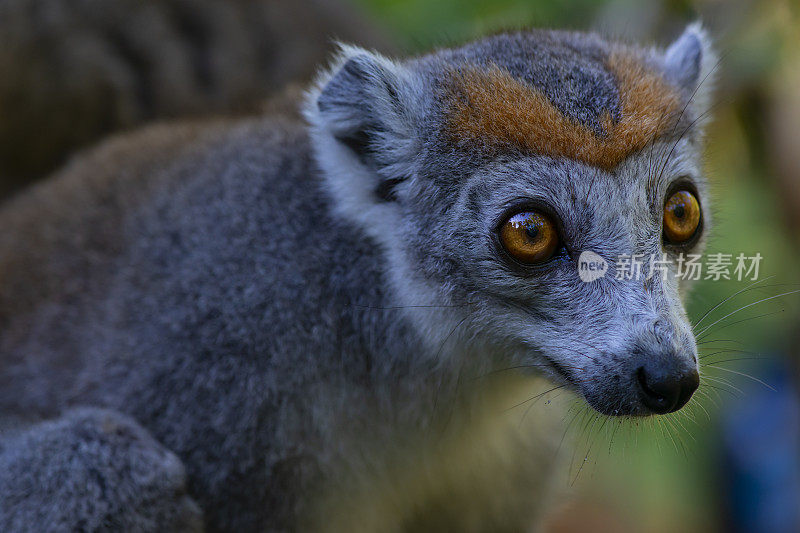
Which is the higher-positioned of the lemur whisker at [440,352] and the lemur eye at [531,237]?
the lemur eye at [531,237]

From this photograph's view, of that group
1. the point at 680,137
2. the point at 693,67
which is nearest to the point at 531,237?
the point at 680,137

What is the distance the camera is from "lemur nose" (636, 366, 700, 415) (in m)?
3.05

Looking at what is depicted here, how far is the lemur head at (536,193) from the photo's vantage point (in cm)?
323

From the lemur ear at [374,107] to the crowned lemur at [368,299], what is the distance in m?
0.01

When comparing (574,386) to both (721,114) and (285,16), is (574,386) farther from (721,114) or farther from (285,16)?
(285,16)

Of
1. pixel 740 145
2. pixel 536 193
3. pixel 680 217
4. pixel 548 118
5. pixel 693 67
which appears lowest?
pixel 536 193

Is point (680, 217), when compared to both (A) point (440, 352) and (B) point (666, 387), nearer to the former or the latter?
(B) point (666, 387)

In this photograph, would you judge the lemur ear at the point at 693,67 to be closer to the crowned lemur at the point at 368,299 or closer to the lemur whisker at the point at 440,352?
the crowned lemur at the point at 368,299

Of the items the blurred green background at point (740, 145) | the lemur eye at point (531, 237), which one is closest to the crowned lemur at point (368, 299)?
the lemur eye at point (531, 237)

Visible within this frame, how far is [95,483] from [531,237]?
7.02ft

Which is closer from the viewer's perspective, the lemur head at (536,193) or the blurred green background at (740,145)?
the lemur head at (536,193)

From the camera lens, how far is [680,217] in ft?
11.6

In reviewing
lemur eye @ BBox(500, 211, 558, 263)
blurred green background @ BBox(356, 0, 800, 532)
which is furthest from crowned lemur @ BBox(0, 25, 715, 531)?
blurred green background @ BBox(356, 0, 800, 532)

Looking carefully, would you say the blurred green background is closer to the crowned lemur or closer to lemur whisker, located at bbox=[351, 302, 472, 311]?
the crowned lemur
